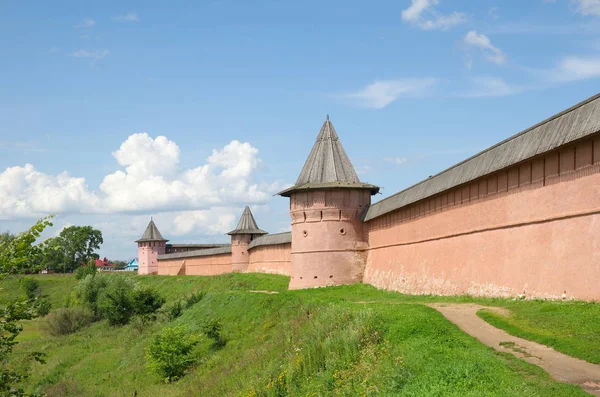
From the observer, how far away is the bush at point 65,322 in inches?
1288

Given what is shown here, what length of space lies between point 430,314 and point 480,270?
5.29 m

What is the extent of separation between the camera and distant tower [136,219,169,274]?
60125mm

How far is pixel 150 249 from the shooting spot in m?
60.6

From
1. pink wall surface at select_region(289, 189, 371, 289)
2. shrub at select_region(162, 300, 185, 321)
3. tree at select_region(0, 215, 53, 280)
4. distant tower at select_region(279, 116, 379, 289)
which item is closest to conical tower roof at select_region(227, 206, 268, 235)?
shrub at select_region(162, 300, 185, 321)

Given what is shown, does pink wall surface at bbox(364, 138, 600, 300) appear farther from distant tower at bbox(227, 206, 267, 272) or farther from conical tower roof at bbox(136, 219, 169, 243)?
conical tower roof at bbox(136, 219, 169, 243)

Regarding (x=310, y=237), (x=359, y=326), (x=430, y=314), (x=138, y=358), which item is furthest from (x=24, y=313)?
(x=310, y=237)

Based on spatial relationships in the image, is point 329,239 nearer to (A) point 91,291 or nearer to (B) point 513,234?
(B) point 513,234

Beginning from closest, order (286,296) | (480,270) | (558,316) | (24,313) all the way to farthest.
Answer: (24,313), (558,316), (480,270), (286,296)

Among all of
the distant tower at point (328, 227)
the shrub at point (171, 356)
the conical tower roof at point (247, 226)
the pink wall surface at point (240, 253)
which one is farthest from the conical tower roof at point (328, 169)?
the pink wall surface at point (240, 253)

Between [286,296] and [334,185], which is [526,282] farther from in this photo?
[334,185]

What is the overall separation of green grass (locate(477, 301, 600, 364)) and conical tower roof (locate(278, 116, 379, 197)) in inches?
496

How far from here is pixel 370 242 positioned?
23.0 metres

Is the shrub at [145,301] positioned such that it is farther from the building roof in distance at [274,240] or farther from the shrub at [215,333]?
the shrub at [215,333]

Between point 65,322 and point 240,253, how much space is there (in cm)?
1219
